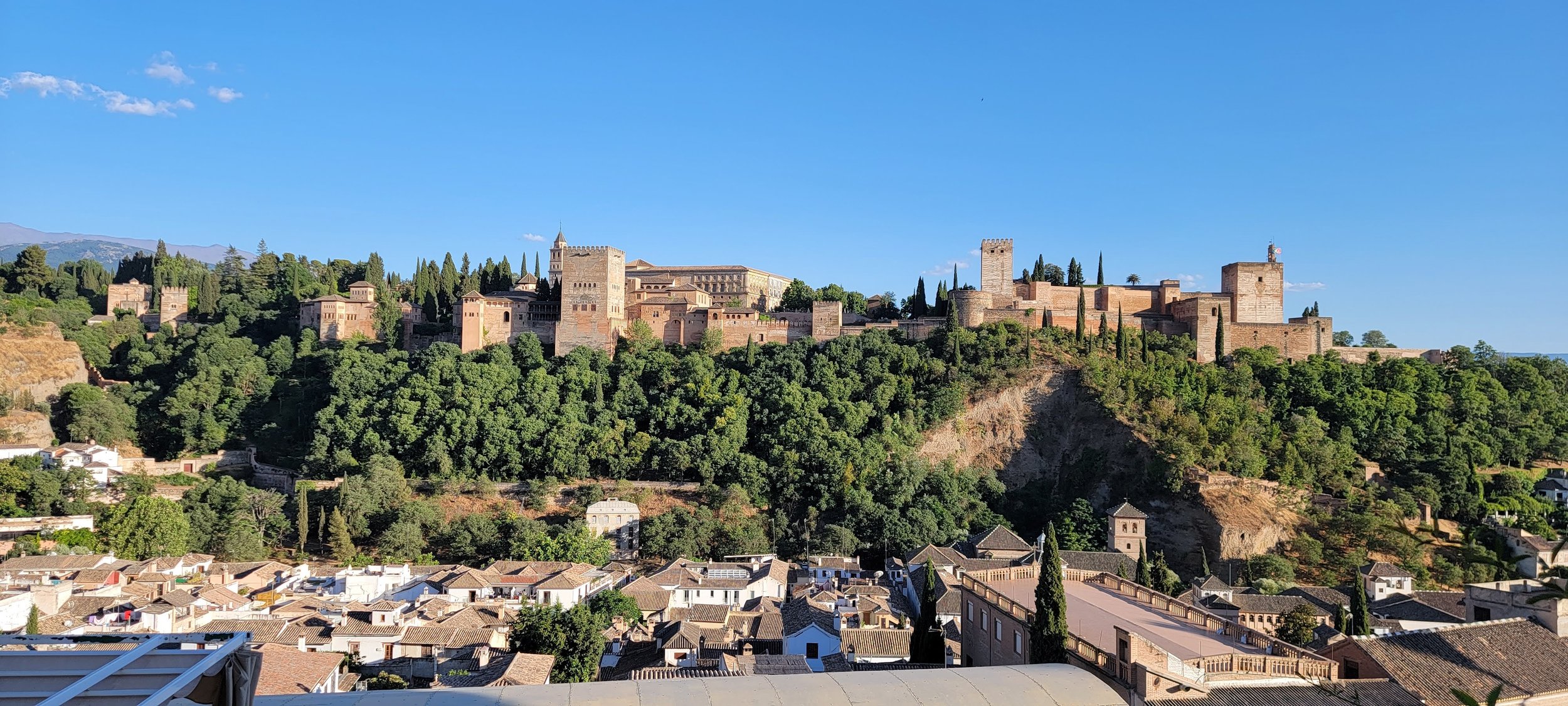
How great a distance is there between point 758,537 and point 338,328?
92.0 feet

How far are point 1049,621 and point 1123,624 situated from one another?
1.29m

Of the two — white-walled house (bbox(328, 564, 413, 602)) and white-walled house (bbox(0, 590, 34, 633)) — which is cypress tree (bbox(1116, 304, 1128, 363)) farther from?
white-walled house (bbox(0, 590, 34, 633))

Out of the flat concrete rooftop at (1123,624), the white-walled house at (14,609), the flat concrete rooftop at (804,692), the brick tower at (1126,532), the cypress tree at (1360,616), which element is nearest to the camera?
the flat concrete rooftop at (804,692)

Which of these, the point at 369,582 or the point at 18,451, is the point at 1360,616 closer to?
the point at 369,582

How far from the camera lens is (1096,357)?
42.9 m

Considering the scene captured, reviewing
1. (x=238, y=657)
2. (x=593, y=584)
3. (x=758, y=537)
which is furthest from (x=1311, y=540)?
(x=238, y=657)

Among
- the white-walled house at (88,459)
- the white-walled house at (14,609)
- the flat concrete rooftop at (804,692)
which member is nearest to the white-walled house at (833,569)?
the white-walled house at (14,609)

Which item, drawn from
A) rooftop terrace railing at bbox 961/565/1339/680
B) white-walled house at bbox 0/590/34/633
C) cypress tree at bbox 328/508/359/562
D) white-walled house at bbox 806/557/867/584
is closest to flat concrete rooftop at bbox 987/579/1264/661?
rooftop terrace railing at bbox 961/565/1339/680

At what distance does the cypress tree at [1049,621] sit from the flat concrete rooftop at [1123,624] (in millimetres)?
448

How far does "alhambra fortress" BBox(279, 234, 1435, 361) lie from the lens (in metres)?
46.0

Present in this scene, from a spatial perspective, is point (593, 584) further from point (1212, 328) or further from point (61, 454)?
point (1212, 328)

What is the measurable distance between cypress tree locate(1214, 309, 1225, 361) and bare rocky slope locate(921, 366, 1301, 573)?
744cm

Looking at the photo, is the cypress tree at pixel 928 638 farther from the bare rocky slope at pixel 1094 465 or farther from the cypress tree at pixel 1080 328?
the cypress tree at pixel 1080 328

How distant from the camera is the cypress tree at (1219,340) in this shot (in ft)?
147
